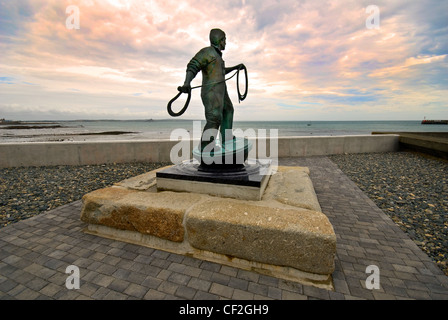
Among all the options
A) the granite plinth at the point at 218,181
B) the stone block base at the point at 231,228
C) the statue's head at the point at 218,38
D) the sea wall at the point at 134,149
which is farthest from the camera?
the sea wall at the point at 134,149

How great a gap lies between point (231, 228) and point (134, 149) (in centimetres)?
729

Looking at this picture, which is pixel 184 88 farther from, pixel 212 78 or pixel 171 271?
pixel 171 271

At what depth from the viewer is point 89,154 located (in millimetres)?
8352

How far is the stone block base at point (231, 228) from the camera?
2.50 meters

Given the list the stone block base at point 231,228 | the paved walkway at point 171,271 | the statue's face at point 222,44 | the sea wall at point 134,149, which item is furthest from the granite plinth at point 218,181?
the sea wall at point 134,149

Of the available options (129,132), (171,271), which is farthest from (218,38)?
(129,132)

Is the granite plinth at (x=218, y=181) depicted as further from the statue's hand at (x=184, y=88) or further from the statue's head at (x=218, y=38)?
the statue's head at (x=218, y=38)

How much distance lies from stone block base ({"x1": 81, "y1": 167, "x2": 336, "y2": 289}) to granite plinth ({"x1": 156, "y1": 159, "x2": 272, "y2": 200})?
0.63 ft

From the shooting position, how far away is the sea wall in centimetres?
786

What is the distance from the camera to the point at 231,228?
2.72 metres

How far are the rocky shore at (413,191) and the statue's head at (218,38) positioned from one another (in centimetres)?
470

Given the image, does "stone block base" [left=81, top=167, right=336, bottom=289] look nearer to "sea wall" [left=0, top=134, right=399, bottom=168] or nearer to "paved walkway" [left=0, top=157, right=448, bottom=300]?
"paved walkway" [left=0, top=157, right=448, bottom=300]

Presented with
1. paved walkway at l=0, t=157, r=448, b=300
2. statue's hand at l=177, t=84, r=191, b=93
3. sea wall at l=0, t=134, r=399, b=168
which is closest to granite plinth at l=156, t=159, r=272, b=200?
paved walkway at l=0, t=157, r=448, b=300
